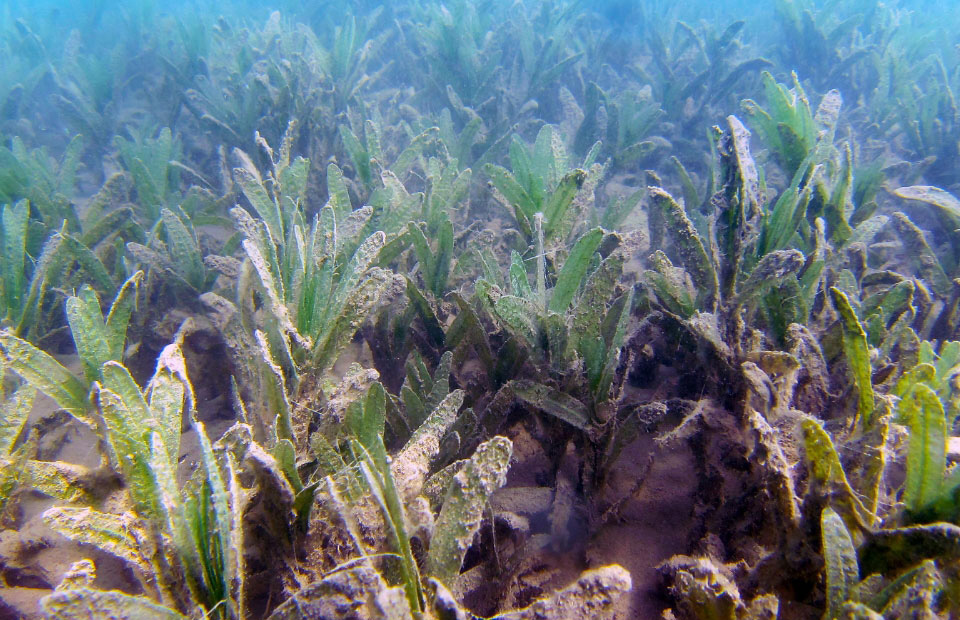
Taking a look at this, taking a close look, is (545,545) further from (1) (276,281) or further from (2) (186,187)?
(2) (186,187)

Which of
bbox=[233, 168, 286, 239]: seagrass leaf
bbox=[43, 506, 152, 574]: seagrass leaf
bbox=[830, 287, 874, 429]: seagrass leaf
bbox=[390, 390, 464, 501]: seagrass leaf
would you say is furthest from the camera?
bbox=[233, 168, 286, 239]: seagrass leaf

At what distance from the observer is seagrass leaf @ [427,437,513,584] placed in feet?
Answer: 4.01

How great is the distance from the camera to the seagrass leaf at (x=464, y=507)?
1.22m

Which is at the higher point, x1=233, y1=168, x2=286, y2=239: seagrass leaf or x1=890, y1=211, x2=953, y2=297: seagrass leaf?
x1=233, y1=168, x2=286, y2=239: seagrass leaf

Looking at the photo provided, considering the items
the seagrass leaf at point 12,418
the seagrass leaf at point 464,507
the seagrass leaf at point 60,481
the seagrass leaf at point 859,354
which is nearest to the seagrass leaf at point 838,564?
the seagrass leaf at point 859,354

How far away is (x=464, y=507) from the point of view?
1.26 metres

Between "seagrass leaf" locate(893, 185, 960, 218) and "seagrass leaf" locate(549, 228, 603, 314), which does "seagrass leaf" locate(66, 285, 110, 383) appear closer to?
"seagrass leaf" locate(549, 228, 603, 314)

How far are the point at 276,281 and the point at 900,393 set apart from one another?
2223 millimetres

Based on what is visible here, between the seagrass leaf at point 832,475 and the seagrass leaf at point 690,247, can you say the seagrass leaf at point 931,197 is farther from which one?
the seagrass leaf at point 832,475

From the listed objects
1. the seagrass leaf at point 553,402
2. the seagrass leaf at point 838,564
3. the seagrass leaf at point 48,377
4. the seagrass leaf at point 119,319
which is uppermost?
the seagrass leaf at point 119,319

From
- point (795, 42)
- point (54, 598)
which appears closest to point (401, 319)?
point (54, 598)

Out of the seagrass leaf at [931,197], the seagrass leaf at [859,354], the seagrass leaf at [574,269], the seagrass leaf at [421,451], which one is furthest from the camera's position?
the seagrass leaf at [931,197]

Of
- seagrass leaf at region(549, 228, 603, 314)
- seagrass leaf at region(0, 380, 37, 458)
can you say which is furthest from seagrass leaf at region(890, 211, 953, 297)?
seagrass leaf at region(0, 380, 37, 458)

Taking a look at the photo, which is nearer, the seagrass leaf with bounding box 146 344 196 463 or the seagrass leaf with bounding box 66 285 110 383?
the seagrass leaf with bounding box 146 344 196 463
